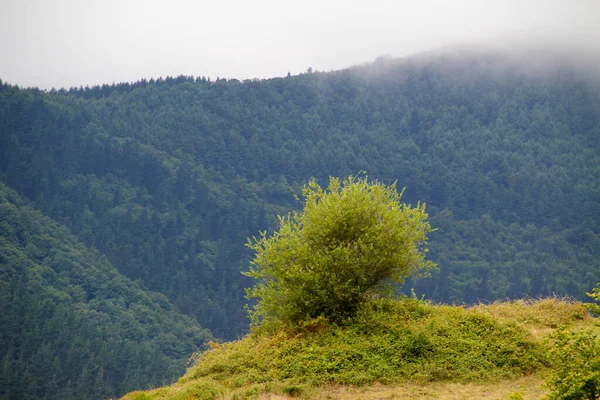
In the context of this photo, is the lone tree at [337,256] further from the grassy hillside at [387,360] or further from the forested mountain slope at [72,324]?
the forested mountain slope at [72,324]

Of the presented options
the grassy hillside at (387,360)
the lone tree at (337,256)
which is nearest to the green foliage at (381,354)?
the grassy hillside at (387,360)

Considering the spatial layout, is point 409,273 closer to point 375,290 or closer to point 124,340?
point 375,290

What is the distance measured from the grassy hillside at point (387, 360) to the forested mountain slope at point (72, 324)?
357ft

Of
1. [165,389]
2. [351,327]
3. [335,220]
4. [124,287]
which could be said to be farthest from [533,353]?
[124,287]

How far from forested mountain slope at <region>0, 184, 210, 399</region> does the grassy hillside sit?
10878 cm

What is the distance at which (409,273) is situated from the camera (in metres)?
21.8

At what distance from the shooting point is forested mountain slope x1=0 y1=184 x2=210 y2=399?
125 metres

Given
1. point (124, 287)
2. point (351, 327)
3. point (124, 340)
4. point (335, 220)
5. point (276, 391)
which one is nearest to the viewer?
point (276, 391)

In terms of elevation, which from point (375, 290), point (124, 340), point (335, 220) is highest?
point (335, 220)

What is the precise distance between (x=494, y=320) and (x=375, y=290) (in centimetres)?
408

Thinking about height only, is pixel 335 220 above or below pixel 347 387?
above

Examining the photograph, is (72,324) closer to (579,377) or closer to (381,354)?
(381,354)

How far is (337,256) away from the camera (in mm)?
20859

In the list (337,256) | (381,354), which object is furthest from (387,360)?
(337,256)
